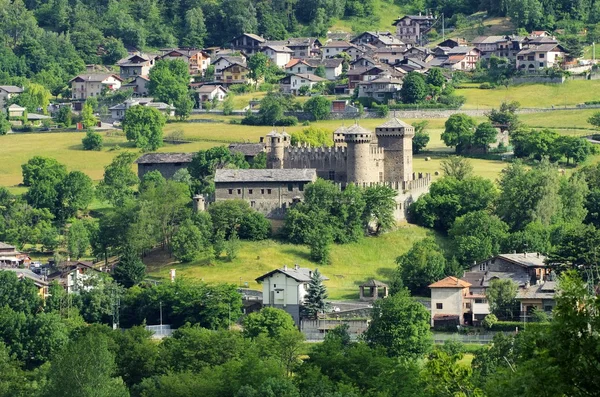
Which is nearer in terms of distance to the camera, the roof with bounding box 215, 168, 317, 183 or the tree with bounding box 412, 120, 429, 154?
the roof with bounding box 215, 168, 317, 183

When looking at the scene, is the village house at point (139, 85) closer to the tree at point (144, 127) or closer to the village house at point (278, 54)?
the village house at point (278, 54)

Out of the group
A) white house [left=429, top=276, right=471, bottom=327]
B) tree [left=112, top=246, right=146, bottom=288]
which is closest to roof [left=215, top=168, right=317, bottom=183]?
tree [left=112, top=246, right=146, bottom=288]

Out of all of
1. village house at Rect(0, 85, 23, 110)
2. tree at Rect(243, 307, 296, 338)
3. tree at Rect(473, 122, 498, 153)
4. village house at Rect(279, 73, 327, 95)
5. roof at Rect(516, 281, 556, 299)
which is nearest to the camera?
tree at Rect(243, 307, 296, 338)

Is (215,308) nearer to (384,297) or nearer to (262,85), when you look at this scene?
(384,297)

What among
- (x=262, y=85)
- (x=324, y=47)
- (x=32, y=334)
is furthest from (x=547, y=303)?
(x=324, y=47)

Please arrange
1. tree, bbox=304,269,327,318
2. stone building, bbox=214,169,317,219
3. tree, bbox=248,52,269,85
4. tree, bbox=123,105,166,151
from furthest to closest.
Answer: tree, bbox=248,52,269,85 → tree, bbox=123,105,166,151 → stone building, bbox=214,169,317,219 → tree, bbox=304,269,327,318

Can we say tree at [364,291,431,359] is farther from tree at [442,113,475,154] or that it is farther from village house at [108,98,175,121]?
village house at [108,98,175,121]
